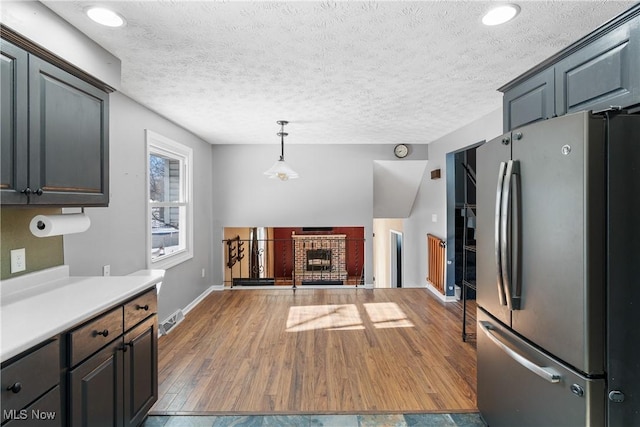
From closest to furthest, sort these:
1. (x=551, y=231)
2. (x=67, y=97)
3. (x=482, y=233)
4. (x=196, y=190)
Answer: (x=551, y=231) < (x=67, y=97) < (x=482, y=233) < (x=196, y=190)

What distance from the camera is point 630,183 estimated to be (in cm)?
131

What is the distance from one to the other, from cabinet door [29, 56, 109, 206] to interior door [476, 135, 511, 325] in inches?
90.7

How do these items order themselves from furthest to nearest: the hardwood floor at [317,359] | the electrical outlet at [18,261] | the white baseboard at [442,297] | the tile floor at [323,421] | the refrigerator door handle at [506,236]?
the white baseboard at [442,297], the hardwood floor at [317,359], the tile floor at [323,421], the electrical outlet at [18,261], the refrigerator door handle at [506,236]

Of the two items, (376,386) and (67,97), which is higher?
(67,97)

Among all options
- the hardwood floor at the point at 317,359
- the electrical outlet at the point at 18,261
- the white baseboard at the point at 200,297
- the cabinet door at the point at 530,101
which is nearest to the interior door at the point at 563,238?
the cabinet door at the point at 530,101

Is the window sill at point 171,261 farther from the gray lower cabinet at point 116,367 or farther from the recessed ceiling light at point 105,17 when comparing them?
the recessed ceiling light at point 105,17

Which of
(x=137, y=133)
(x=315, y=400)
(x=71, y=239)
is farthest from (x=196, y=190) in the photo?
(x=315, y=400)

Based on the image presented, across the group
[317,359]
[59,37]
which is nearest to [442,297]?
[317,359]

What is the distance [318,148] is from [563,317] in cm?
444

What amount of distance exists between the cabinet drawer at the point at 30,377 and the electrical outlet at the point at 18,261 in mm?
770

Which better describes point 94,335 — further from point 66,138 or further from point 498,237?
point 498,237

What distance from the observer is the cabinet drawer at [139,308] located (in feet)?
5.93

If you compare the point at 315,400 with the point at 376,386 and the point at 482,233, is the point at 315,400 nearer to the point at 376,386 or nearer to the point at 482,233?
the point at 376,386

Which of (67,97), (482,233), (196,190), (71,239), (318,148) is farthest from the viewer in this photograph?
(318,148)
